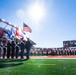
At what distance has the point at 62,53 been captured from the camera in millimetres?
30312

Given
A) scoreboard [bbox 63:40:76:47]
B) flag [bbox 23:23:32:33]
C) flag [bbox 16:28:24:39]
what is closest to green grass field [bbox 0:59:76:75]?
flag [bbox 16:28:24:39]

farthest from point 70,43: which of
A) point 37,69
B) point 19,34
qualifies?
point 37,69

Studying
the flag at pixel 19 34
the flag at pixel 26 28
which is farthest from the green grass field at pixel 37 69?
the flag at pixel 26 28

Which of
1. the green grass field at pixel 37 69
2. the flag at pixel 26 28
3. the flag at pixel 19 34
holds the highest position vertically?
the flag at pixel 26 28

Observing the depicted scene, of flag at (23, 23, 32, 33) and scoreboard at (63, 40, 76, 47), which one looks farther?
scoreboard at (63, 40, 76, 47)

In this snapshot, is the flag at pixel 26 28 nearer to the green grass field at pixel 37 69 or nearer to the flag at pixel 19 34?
the flag at pixel 19 34

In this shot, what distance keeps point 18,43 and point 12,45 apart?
117cm

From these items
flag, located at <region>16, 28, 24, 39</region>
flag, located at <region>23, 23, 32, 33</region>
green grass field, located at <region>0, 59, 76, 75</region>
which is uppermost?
flag, located at <region>23, 23, 32, 33</region>

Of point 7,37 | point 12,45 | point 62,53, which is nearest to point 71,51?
point 62,53

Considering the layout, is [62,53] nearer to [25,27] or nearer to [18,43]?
[25,27]

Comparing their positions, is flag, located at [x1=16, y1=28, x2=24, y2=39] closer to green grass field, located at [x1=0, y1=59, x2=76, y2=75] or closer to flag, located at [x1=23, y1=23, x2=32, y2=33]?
flag, located at [x1=23, y1=23, x2=32, y2=33]

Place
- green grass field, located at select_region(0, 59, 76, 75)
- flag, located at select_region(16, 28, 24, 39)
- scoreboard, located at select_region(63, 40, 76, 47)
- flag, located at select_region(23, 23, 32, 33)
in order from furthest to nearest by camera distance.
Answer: scoreboard, located at select_region(63, 40, 76, 47) → flag, located at select_region(23, 23, 32, 33) → flag, located at select_region(16, 28, 24, 39) → green grass field, located at select_region(0, 59, 76, 75)

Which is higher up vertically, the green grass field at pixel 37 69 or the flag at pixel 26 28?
the flag at pixel 26 28

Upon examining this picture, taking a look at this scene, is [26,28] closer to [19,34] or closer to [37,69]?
[19,34]
